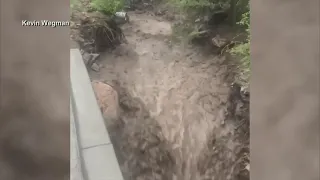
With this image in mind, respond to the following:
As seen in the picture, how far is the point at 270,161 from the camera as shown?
1267 millimetres

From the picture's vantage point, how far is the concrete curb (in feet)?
4.27

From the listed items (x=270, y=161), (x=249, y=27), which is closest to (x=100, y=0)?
(x=249, y=27)

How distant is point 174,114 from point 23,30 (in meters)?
0.58

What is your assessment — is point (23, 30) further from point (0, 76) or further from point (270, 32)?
point (270, 32)

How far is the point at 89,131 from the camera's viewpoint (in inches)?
52.0

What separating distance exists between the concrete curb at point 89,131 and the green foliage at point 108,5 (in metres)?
0.18

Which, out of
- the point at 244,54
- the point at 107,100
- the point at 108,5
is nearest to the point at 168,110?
the point at 107,100

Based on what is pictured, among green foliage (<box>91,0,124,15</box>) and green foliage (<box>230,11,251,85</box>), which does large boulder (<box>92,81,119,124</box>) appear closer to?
green foliage (<box>91,0,124,15</box>)

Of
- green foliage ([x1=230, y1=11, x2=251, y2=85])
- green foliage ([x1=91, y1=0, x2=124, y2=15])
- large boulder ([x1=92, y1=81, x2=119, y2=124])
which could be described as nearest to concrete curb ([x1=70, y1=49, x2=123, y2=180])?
large boulder ([x1=92, y1=81, x2=119, y2=124])

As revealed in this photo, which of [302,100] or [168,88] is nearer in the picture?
[302,100]

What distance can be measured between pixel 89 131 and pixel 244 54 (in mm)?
602

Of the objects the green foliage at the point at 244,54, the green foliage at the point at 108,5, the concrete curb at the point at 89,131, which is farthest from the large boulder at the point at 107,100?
the green foliage at the point at 244,54

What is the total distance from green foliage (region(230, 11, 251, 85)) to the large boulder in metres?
0.44

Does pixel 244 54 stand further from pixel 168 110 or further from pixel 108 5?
pixel 108 5
